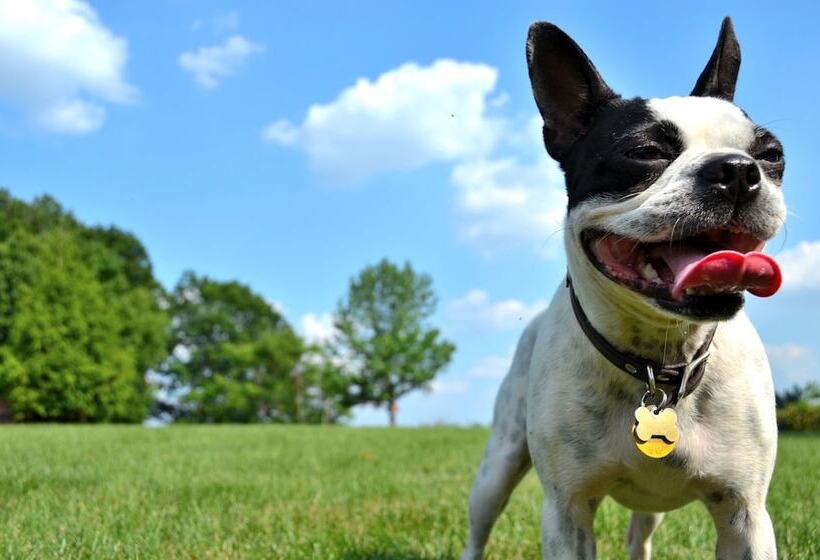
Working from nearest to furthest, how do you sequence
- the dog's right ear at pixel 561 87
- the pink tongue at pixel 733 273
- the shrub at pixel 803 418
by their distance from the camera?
the pink tongue at pixel 733 273
the dog's right ear at pixel 561 87
the shrub at pixel 803 418

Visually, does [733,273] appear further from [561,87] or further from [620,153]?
[561,87]

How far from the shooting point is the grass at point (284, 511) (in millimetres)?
5016

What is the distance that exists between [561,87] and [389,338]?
48.5m

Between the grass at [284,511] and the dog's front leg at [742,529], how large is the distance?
4.79 feet

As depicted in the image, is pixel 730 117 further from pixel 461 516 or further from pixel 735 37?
pixel 461 516

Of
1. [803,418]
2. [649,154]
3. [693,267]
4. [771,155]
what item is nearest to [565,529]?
[693,267]

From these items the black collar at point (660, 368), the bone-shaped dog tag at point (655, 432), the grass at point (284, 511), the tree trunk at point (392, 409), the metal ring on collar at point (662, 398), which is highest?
the tree trunk at point (392, 409)

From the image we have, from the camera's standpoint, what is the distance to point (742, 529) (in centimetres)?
338

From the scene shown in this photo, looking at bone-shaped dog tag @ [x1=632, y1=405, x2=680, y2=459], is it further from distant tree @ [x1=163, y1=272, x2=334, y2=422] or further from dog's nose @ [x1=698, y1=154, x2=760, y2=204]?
distant tree @ [x1=163, y1=272, x2=334, y2=422]

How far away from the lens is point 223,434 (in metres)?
18.5

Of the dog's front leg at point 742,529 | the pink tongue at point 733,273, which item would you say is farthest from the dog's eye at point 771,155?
the dog's front leg at point 742,529

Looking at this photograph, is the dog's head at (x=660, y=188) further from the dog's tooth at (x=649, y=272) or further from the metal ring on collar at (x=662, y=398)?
the metal ring on collar at (x=662, y=398)

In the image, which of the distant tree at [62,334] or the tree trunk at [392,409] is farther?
the tree trunk at [392,409]

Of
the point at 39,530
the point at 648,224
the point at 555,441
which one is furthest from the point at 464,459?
the point at 648,224
